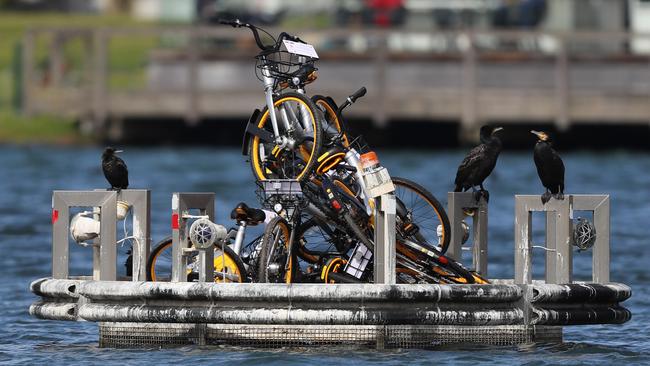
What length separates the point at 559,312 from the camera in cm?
1439

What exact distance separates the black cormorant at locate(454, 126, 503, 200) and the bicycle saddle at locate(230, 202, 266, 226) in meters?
1.91

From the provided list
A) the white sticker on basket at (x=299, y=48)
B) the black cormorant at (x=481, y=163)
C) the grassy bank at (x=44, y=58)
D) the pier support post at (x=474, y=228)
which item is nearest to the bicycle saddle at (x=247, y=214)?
the white sticker on basket at (x=299, y=48)

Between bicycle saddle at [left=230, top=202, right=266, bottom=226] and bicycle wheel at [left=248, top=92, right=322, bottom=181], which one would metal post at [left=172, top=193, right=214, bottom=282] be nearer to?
bicycle saddle at [left=230, top=202, right=266, bottom=226]

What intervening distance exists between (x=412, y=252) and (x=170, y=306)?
6.77 feet

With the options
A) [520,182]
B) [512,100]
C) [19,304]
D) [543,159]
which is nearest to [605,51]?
[512,100]

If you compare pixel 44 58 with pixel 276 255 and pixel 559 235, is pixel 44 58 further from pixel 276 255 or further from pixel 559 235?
pixel 559 235

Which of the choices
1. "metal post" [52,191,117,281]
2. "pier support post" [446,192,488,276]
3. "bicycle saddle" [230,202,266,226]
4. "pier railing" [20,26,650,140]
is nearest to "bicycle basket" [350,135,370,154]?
"bicycle saddle" [230,202,266,226]

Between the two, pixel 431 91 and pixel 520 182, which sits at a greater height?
pixel 431 91

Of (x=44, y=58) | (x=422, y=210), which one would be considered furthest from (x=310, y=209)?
(x=44, y=58)

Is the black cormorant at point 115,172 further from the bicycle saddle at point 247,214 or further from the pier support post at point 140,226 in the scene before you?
the bicycle saddle at point 247,214

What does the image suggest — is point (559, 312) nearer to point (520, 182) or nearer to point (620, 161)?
point (520, 182)

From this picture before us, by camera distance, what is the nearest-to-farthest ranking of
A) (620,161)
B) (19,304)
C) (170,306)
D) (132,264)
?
(170,306), (132,264), (19,304), (620,161)

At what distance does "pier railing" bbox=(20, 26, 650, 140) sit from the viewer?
43.4 meters

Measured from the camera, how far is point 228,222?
1113 inches
